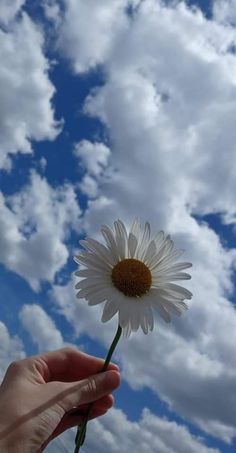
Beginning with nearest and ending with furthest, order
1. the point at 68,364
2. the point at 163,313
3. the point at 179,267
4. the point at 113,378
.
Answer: the point at 163,313, the point at 113,378, the point at 179,267, the point at 68,364

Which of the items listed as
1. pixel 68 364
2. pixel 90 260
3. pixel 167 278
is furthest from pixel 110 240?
pixel 68 364

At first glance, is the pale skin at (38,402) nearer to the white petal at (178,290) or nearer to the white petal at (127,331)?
the white petal at (127,331)

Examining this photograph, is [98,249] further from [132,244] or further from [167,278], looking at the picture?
[167,278]

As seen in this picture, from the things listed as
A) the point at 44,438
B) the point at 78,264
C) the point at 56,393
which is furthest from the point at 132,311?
the point at 44,438

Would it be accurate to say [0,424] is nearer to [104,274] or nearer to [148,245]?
[104,274]

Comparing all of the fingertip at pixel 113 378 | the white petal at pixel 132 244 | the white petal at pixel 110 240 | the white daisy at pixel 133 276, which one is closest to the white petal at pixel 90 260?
the white daisy at pixel 133 276

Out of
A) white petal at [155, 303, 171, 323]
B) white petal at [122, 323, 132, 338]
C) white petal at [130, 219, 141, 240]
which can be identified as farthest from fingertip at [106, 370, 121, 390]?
white petal at [130, 219, 141, 240]
